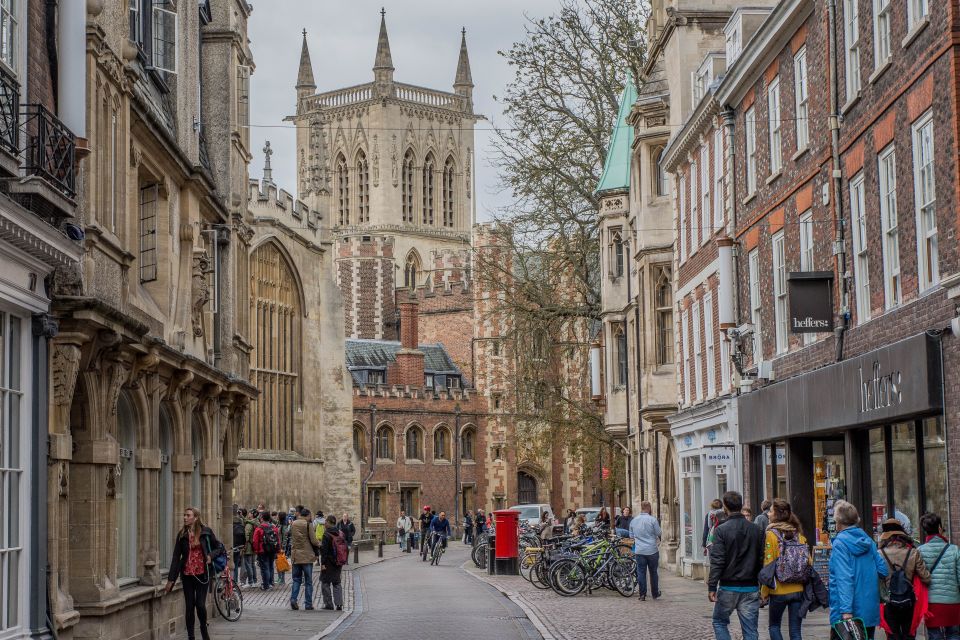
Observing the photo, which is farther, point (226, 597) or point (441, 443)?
point (441, 443)

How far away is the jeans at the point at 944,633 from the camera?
39.7 feet

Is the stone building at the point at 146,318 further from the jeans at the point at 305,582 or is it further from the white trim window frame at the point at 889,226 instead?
the white trim window frame at the point at 889,226

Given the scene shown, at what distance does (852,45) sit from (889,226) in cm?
262

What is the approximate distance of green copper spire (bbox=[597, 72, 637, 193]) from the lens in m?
35.6

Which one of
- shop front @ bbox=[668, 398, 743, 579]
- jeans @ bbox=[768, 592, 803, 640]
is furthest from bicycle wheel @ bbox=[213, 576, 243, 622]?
jeans @ bbox=[768, 592, 803, 640]

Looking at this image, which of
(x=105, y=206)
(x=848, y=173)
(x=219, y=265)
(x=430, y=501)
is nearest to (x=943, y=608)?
(x=848, y=173)

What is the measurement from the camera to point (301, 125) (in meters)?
118

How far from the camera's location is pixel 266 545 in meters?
29.0

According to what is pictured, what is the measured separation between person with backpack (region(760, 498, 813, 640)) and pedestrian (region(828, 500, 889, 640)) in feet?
Answer: 3.76

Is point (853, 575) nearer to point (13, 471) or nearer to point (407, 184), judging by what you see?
point (13, 471)

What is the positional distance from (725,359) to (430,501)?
169 feet

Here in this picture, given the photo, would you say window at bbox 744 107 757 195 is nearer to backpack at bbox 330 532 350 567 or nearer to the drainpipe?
the drainpipe

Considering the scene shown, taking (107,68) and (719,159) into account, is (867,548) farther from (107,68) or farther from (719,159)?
(719,159)

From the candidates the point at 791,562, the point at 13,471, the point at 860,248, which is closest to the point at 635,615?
the point at 860,248
